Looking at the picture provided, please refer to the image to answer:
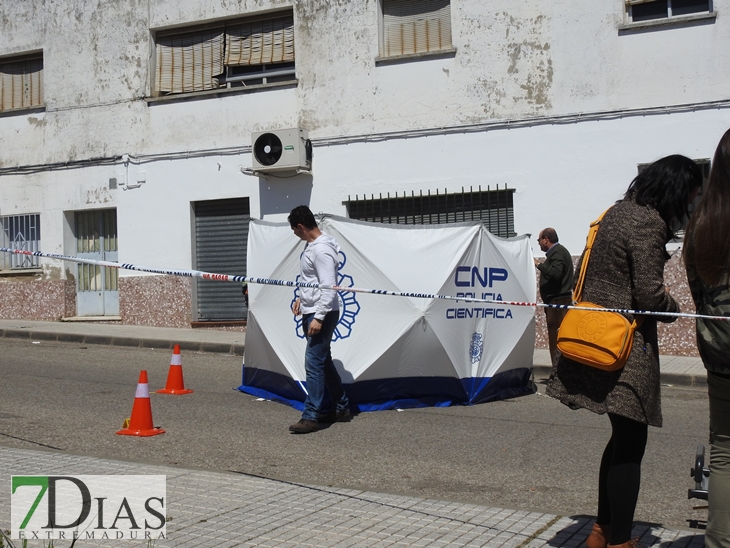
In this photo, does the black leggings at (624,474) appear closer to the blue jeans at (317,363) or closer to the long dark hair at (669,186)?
the long dark hair at (669,186)

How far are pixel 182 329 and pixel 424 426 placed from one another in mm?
9515

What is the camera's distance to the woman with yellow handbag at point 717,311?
3.55 meters

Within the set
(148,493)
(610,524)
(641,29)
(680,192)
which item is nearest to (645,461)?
(610,524)

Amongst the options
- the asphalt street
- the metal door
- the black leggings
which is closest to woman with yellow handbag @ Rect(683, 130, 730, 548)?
the black leggings

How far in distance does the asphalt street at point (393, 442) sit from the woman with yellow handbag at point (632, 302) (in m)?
1.12

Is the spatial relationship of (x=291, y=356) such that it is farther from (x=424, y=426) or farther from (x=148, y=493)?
(x=148, y=493)

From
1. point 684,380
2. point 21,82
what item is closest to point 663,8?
point 684,380

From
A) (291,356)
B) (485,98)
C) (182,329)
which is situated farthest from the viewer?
(182,329)

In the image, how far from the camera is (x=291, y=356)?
29.8ft

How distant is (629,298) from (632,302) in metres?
0.02

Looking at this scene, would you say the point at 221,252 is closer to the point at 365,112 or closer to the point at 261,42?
the point at 365,112

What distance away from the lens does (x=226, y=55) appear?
55.4 feet

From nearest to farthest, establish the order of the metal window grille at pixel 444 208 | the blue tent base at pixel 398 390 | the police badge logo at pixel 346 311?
the blue tent base at pixel 398 390 < the police badge logo at pixel 346 311 < the metal window grille at pixel 444 208

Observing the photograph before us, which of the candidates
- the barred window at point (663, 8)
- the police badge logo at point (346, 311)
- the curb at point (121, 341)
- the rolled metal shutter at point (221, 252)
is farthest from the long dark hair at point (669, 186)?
the rolled metal shutter at point (221, 252)
